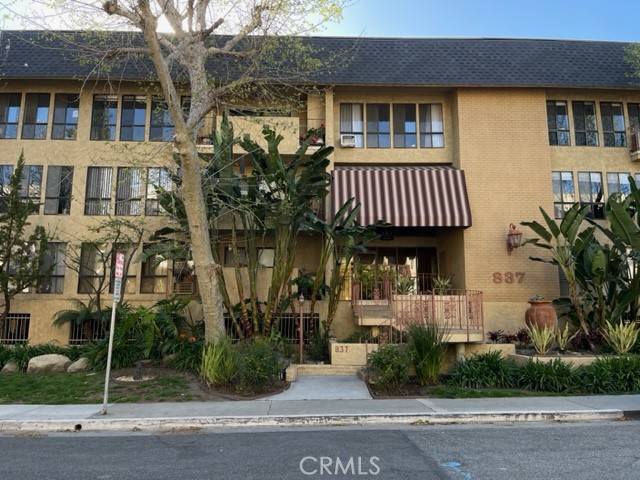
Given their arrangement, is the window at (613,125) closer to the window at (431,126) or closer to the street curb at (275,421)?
the window at (431,126)

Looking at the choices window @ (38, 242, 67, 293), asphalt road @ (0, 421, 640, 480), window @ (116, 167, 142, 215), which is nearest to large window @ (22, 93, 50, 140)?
window @ (116, 167, 142, 215)

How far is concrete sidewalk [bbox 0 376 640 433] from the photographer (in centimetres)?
825

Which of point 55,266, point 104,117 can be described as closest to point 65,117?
point 104,117

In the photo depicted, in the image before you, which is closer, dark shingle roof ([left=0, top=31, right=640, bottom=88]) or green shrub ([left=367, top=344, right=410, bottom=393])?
green shrub ([left=367, top=344, right=410, bottom=393])

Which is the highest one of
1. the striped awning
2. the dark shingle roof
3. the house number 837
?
the dark shingle roof

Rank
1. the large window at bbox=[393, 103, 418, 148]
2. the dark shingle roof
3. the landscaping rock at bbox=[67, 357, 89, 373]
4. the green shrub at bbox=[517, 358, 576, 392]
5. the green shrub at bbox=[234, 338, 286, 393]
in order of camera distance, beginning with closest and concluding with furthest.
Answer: the green shrub at bbox=[234, 338, 286, 393]
the green shrub at bbox=[517, 358, 576, 392]
the landscaping rock at bbox=[67, 357, 89, 373]
the dark shingle roof
the large window at bbox=[393, 103, 418, 148]

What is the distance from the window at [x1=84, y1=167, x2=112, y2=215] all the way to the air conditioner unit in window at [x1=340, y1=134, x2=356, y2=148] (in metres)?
8.52

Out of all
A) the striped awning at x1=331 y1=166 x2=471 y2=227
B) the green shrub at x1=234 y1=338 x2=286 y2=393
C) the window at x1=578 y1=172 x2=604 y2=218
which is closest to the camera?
the green shrub at x1=234 y1=338 x2=286 y2=393

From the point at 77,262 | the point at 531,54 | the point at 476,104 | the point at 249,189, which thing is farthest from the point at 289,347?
the point at 531,54

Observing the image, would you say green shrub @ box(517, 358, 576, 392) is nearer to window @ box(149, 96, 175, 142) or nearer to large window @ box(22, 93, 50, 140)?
window @ box(149, 96, 175, 142)

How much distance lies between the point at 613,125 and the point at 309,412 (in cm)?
1660

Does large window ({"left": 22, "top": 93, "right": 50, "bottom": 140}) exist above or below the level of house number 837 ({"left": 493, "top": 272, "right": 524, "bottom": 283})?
above

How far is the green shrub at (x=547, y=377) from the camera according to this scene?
35.3ft

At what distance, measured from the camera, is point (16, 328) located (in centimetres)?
1648
